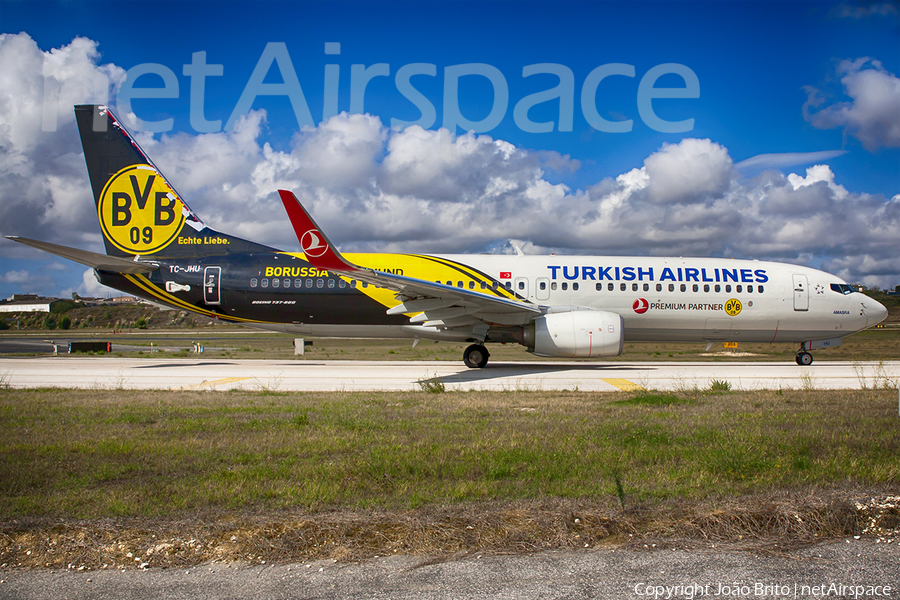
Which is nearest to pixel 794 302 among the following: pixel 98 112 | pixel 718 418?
pixel 718 418

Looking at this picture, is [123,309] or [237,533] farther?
[123,309]

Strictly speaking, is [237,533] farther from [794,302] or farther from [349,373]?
[794,302]

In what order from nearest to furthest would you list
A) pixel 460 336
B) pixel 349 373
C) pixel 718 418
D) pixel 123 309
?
pixel 718 418, pixel 349 373, pixel 460 336, pixel 123 309

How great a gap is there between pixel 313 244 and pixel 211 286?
6064mm

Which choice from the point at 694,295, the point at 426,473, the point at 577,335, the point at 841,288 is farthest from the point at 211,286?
the point at 841,288

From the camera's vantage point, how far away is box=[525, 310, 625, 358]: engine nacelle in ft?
53.0

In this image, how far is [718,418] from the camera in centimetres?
826

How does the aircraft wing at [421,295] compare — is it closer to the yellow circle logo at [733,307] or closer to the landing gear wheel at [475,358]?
the landing gear wheel at [475,358]

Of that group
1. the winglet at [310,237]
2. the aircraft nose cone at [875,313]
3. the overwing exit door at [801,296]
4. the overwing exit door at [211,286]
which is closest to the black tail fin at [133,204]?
the overwing exit door at [211,286]

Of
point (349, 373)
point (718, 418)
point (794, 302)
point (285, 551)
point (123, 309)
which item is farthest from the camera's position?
point (123, 309)

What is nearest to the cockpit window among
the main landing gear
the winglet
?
the main landing gear

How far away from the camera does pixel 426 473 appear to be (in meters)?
5.34

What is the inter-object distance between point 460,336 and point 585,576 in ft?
47.6

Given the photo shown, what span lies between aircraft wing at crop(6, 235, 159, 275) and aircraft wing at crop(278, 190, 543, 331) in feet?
22.7
